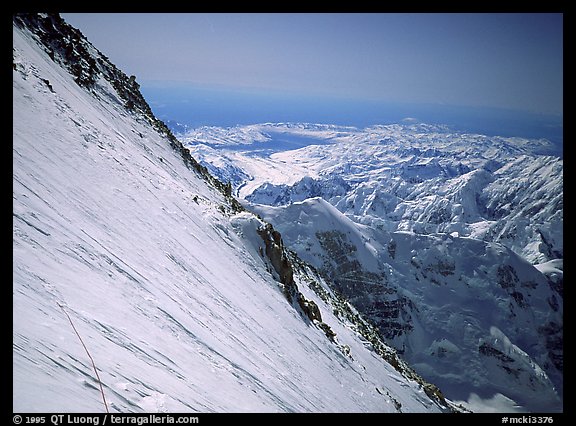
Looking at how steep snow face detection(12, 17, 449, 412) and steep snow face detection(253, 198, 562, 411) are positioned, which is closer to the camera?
steep snow face detection(12, 17, 449, 412)

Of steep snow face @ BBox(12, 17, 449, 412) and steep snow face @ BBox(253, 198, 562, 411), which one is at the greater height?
steep snow face @ BBox(12, 17, 449, 412)

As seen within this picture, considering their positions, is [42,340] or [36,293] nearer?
[42,340]

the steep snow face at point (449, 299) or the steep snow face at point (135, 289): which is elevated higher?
the steep snow face at point (135, 289)

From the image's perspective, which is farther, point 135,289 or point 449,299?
point 449,299

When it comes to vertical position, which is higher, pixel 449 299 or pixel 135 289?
pixel 135 289

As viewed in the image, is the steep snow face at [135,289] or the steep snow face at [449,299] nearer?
the steep snow face at [135,289]
